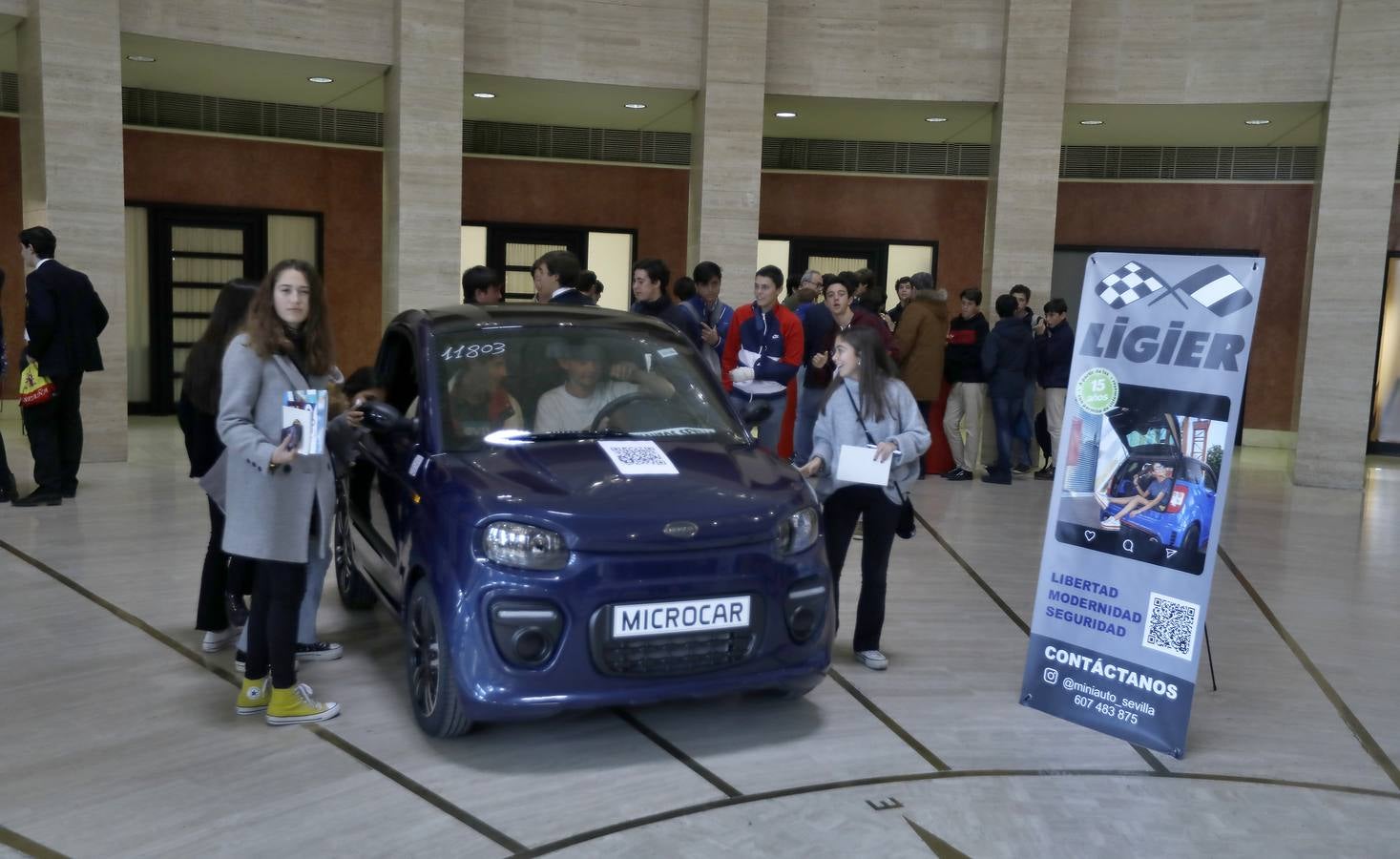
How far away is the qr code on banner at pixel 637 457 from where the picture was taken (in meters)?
4.19

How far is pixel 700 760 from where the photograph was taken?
160 inches

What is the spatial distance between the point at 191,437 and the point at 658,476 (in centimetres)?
244

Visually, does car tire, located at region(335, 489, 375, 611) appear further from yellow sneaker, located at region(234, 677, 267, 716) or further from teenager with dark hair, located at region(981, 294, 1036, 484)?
teenager with dark hair, located at region(981, 294, 1036, 484)

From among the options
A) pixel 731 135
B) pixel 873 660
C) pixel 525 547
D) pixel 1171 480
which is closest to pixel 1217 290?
pixel 1171 480

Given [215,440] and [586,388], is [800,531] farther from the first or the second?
[215,440]

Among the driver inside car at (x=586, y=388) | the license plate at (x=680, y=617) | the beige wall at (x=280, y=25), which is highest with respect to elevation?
the beige wall at (x=280, y=25)

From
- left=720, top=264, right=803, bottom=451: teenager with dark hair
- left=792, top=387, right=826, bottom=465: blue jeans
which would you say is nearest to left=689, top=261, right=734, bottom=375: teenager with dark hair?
left=720, top=264, right=803, bottom=451: teenager with dark hair

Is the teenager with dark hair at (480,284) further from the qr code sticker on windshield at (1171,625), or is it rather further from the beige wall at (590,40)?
the beige wall at (590,40)

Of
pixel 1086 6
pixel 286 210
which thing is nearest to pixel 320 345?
pixel 1086 6

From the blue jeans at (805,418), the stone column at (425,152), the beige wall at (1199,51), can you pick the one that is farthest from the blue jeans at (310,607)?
the beige wall at (1199,51)

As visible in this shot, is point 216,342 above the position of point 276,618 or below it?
above

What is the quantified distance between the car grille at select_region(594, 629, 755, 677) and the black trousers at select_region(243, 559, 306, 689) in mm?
1116

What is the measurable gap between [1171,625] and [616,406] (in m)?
2.17

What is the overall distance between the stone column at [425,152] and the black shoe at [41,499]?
3.68m
